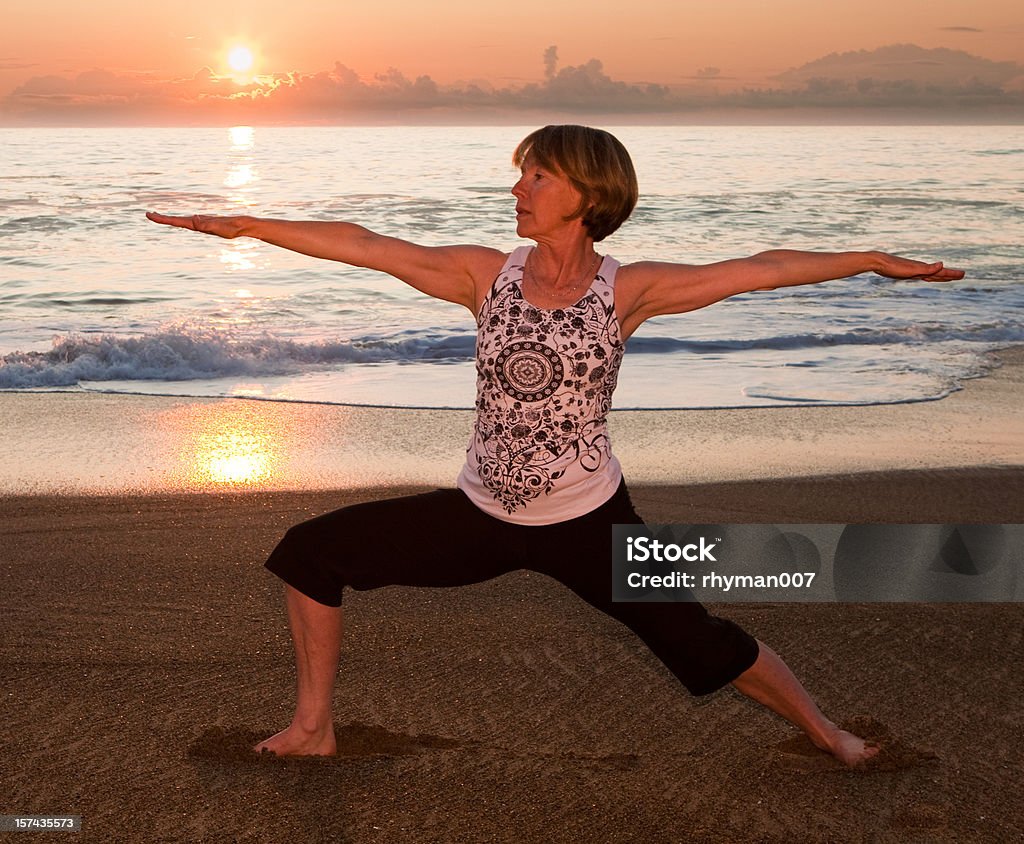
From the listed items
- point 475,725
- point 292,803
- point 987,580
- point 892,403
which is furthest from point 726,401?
point 292,803

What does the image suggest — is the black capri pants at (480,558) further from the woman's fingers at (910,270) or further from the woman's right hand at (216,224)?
the woman's fingers at (910,270)

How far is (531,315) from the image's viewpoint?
137 inches

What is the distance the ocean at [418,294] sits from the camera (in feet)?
40.4

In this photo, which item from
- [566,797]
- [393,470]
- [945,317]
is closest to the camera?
[566,797]

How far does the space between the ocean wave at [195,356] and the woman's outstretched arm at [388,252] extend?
8.77 meters

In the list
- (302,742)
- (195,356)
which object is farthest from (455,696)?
(195,356)

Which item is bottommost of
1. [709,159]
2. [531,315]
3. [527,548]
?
[709,159]

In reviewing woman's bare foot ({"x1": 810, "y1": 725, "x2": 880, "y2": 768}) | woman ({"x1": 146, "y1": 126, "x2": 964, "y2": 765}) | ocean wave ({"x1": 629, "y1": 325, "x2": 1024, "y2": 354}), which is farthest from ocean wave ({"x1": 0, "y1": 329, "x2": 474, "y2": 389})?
woman's bare foot ({"x1": 810, "y1": 725, "x2": 880, "y2": 768})

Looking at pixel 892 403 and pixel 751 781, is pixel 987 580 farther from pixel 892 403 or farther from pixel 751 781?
pixel 892 403

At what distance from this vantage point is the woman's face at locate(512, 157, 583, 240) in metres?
3.48

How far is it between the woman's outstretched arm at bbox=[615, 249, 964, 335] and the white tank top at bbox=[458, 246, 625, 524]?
0.30ft

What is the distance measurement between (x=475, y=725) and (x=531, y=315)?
1.46m

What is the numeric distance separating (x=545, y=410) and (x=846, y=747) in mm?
1415

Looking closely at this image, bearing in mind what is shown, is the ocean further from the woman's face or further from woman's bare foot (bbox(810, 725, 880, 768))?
the woman's face
